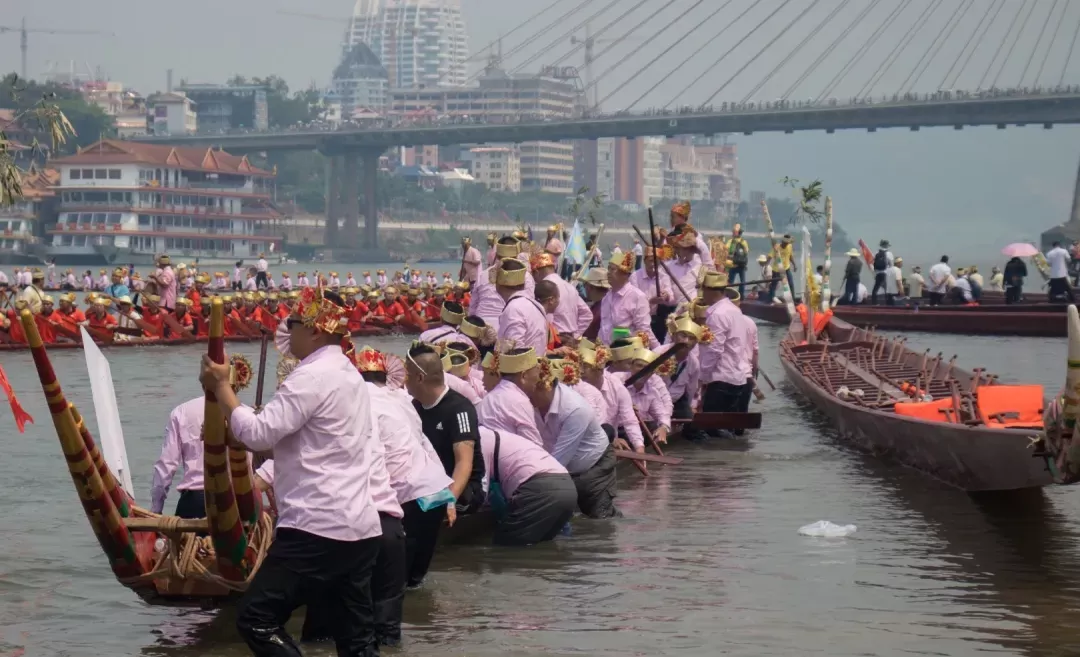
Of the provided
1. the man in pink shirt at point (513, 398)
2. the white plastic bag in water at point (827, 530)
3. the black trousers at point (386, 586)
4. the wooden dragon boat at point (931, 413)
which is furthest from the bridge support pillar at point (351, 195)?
the black trousers at point (386, 586)

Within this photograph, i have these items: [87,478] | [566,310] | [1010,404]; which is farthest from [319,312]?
[566,310]

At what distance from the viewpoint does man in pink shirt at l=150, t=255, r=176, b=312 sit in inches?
1310

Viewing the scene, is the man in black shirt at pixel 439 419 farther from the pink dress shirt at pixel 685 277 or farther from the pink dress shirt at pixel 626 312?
the pink dress shirt at pixel 685 277

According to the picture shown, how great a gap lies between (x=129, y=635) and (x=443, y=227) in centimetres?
15512

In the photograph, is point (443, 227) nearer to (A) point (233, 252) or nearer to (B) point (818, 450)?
(A) point (233, 252)

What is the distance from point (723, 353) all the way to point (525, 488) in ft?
18.8

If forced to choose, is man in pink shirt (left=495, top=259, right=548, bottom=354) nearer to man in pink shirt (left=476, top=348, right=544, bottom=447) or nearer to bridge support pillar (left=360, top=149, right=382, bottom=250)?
man in pink shirt (left=476, top=348, right=544, bottom=447)

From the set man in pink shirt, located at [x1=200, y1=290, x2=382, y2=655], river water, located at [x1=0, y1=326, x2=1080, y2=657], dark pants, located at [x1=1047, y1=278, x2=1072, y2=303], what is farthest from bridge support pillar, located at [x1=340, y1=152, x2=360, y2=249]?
man in pink shirt, located at [x1=200, y1=290, x2=382, y2=655]

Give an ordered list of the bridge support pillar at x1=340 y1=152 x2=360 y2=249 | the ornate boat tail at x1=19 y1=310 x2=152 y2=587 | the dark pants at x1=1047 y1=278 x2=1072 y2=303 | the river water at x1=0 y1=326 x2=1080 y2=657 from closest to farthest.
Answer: the ornate boat tail at x1=19 y1=310 x2=152 y2=587 < the river water at x1=0 y1=326 x2=1080 y2=657 < the dark pants at x1=1047 y1=278 x2=1072 y2=303 < the bridge support pillar at x1=340 y1=152 x2=360 y2=249

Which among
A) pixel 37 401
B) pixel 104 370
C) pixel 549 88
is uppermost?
pixel 549 88

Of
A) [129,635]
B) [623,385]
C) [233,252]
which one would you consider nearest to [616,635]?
[129,635]

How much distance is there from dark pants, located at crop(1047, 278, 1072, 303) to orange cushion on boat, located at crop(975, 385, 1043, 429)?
2599 centimetres

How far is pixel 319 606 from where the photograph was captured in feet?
25.3

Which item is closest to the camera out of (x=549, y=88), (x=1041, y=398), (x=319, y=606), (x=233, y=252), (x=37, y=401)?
(x=319, y=606)
